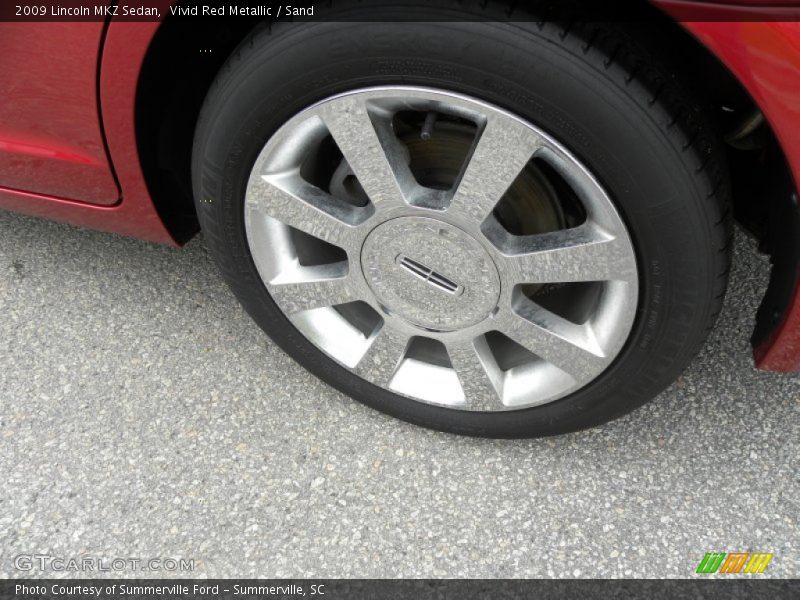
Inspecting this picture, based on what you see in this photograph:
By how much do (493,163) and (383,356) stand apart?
0.56m

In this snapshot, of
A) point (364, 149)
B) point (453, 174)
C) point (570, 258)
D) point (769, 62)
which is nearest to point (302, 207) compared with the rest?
point (364, 149)

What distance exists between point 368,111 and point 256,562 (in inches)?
36.4

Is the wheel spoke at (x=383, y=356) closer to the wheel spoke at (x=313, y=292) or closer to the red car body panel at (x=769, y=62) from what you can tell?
the wheel spoke at (x=313, y=292)

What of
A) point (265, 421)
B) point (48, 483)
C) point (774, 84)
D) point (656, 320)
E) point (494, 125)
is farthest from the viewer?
point (265, 421)

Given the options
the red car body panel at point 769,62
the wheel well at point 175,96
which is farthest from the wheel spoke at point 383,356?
the red car body panel at point 769,62

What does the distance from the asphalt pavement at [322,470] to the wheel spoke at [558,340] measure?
325 mm

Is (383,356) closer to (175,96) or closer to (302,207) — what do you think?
(302,207)

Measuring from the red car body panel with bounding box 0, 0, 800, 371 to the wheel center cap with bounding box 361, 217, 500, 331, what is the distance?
52 cm

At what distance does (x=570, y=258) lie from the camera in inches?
51.2

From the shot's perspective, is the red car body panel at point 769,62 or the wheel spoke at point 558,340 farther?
the wheel spoke at point 558,340

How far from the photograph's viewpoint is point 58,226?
2229mm

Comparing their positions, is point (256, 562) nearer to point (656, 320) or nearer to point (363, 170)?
point (363, 170)

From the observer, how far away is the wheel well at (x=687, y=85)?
1.20 m

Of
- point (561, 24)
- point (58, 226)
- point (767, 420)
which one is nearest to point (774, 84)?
point (561, 24)
